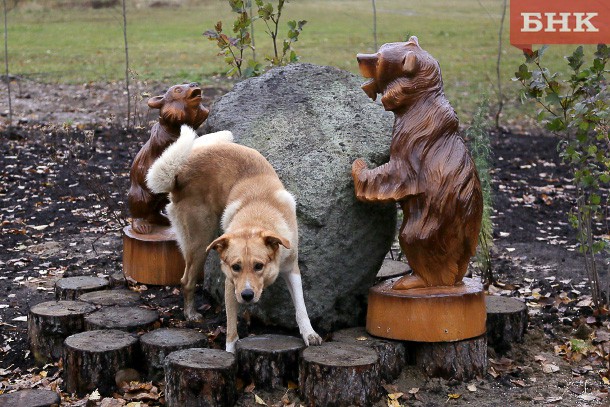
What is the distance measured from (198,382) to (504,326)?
221 centimetres

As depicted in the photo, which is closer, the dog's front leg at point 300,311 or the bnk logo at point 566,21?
the dog's front leg at point 300,311

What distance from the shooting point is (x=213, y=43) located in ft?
74.5

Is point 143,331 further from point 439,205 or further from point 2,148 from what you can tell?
point 2,148

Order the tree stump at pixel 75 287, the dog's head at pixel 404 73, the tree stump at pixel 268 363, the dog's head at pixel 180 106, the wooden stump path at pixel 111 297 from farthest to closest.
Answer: the dog's head at pixel 180 106 → the tree stump at pixel 75 287 → the wooden stump path at pixel 111 297 → the dog's head at pixel 404 73 → the tree stump at pixel 268 363

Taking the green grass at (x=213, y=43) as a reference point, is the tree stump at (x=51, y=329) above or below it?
below

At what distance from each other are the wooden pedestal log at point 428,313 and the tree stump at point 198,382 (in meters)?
1.01

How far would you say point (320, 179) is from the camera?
5.30m

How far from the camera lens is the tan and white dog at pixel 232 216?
459cm

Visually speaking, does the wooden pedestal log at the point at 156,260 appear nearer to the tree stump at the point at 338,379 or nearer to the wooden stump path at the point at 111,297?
the wooden stump path at the point at 111,297

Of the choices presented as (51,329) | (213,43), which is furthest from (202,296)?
(213,43)

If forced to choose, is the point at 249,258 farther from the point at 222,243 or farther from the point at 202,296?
the point at 202,296

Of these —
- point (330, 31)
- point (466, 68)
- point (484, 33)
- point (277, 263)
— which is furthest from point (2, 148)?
point (484, 33)

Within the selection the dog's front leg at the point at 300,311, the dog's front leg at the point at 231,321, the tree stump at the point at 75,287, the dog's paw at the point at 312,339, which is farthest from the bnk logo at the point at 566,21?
the dog's front leg at the point at 231,321

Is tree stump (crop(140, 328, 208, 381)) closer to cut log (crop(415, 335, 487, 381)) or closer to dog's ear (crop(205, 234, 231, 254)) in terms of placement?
dog's ear (crop(205, 234, 231, 254))
